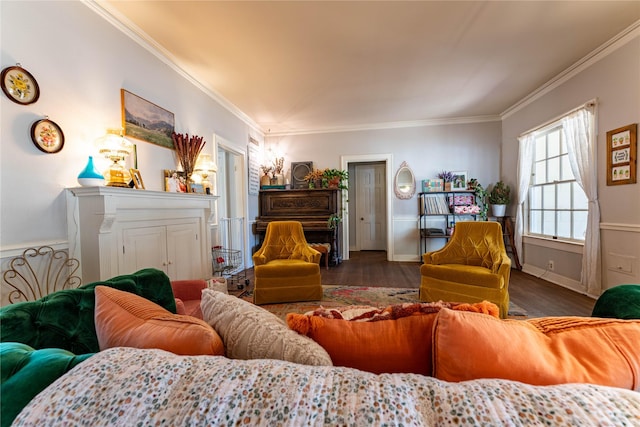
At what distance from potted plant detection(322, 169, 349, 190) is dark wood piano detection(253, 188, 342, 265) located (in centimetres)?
15

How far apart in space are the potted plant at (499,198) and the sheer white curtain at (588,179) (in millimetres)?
1278

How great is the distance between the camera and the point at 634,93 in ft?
7.69

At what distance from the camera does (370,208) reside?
20.7 feet

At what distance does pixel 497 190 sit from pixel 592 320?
14.7 ft

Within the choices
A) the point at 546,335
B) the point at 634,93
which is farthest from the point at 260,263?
the point at 634,93

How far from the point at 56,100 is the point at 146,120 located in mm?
711

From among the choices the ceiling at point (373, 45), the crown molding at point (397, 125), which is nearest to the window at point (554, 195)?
the ceiling at point (373, 45)

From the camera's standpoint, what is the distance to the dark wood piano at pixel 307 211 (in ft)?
15.1

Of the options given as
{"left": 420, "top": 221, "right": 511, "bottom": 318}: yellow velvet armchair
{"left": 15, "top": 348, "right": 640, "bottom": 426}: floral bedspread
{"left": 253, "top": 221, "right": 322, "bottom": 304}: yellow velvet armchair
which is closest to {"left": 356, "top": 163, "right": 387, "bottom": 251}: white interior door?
{"left": 420, "top": 221, "right": 511, "bottom": 318}: yellow velvet armchair

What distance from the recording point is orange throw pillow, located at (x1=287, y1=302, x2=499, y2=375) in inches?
25.3

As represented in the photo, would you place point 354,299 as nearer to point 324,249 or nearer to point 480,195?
point 324,249

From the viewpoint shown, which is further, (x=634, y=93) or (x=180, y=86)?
(x=180, y=86)

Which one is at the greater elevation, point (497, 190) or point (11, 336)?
point (497, 190)

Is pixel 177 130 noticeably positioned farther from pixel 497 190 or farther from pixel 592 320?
pixel 497 190
